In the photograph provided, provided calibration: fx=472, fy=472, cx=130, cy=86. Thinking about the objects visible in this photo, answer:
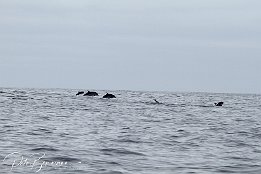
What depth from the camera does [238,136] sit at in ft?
85.8

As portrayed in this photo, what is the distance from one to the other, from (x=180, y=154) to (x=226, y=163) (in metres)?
2.29

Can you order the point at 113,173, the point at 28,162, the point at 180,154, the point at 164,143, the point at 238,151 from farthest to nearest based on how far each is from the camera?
the point at 164,143
the point at 238,151
the point at 180,154
the point at 28,162
the point at 113,173

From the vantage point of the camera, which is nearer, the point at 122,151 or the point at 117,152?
the point at 117,152

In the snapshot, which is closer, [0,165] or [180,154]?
[0,165]

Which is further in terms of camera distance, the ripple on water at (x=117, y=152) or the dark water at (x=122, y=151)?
the ripple on water at (x=117, y=152)

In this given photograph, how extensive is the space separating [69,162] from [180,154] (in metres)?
4.85

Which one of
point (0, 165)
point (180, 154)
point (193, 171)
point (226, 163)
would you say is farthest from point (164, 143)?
point (0, 165)

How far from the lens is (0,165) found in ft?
47.1

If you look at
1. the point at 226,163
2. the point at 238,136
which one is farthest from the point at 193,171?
the point at 238,136

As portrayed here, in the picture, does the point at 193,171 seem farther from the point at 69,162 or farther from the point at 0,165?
the point at 0,165

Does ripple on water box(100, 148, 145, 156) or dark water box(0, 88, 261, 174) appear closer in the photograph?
dark water box(0, 88, 261, 174)

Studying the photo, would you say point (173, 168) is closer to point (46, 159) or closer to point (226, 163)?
point (226, 163)

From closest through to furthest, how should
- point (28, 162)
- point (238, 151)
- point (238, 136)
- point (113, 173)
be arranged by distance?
1. point (113, 173)
2. point (28, 162)
3. point (238, 151)
4. point (238, 136)

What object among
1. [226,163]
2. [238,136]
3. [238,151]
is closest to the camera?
[226,163]
